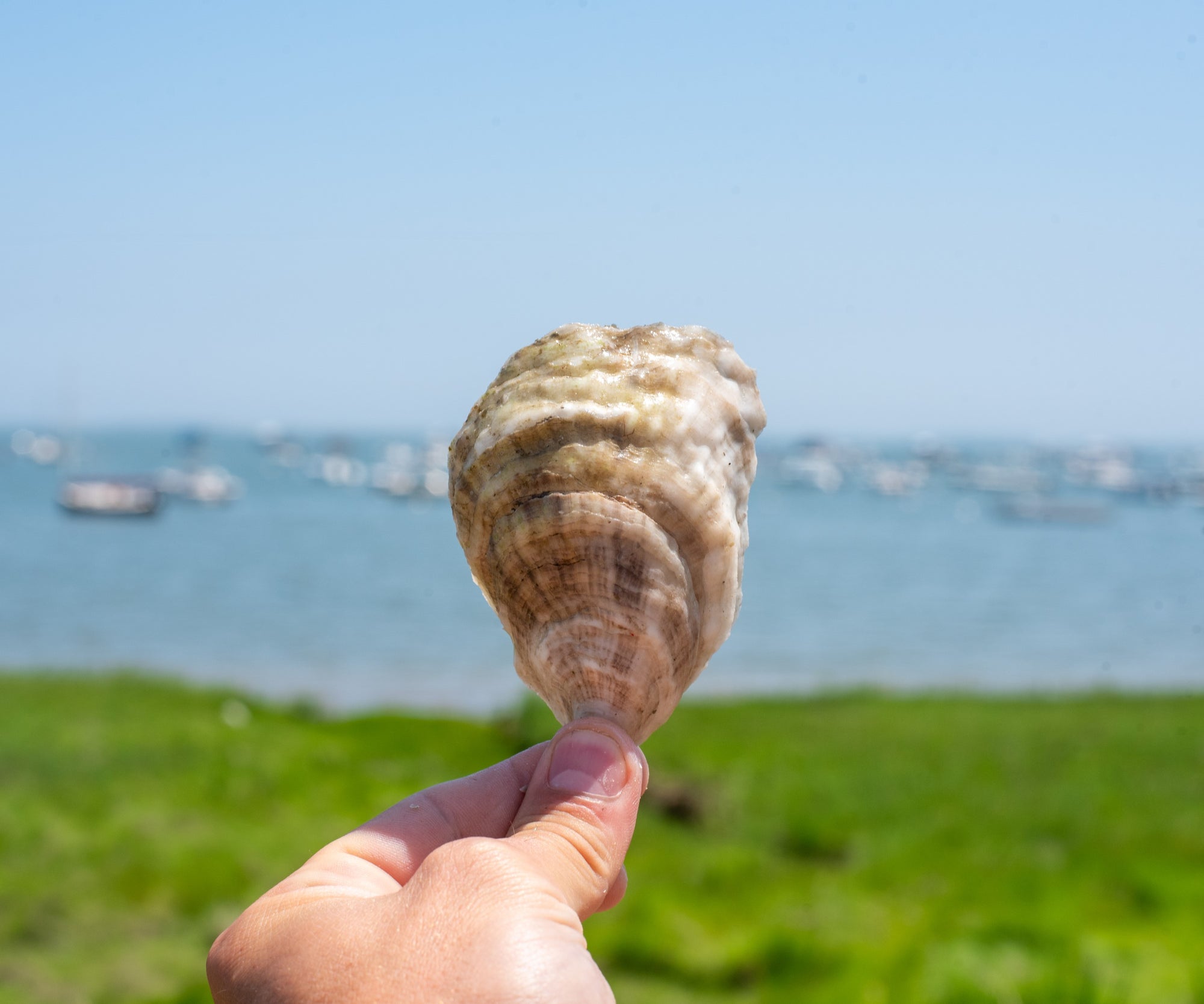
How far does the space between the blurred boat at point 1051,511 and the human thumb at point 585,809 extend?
8813cm

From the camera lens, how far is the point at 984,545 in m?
70.5

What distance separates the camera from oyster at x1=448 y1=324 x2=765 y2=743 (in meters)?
2.37

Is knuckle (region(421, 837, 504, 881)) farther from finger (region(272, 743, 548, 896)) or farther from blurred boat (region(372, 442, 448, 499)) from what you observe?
blurred boat (region(372, 442, 448, 499))

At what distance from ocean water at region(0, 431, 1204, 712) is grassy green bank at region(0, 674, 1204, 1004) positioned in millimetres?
8566

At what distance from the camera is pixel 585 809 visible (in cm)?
228

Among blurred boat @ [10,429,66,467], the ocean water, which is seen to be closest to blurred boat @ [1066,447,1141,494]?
the ocean water

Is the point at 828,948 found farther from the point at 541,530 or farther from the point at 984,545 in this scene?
the point at 984,545

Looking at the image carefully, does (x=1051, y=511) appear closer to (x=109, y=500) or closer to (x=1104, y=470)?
(x=1104, y=470)

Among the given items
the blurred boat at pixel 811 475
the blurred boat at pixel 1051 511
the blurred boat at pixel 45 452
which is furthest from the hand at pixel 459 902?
the blurred boat at pixel 45 452

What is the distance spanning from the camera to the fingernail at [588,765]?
7.54 ft

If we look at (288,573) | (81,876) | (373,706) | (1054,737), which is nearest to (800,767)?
(1054,737)

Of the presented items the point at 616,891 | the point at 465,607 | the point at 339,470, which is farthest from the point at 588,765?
the point at 339,470

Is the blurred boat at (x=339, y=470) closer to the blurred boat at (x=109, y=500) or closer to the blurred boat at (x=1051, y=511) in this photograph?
the blurred boat at (x=109, y=500)

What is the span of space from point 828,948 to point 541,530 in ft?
23.6
